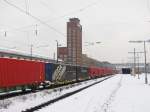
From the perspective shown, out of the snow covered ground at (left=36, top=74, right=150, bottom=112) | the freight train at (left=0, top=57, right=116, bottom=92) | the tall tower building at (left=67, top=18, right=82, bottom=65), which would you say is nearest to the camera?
the snow covered ground at (left=36, top=74, right=150, bottom=112)

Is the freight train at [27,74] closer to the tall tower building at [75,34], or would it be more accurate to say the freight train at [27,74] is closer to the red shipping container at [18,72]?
the red shipping container at [18,72]

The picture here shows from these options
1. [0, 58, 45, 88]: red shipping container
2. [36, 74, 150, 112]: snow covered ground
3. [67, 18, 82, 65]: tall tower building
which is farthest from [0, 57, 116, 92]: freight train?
[67, 18, 82, 65]: tall tower building

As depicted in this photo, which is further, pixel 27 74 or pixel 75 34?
pixel 75 34

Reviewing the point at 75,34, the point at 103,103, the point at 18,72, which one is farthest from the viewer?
the point at 75,34

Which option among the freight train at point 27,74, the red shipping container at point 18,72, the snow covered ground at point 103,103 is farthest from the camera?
the freight train at point 27,74

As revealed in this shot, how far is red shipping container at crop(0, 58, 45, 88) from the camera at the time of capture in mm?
22989

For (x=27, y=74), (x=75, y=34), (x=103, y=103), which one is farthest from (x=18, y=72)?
(x=75, y=34)

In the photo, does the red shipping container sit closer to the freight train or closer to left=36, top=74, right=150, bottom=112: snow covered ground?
the freight train

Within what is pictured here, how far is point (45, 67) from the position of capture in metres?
34.7

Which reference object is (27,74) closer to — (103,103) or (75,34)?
(103,103)

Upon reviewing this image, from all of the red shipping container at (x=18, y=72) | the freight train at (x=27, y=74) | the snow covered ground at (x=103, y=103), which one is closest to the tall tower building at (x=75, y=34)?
the freight train at (x=27, y=74)

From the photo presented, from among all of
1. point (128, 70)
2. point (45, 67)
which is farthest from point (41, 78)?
point (128, 70)

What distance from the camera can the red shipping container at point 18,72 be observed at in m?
23.0

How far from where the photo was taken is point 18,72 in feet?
84.4
